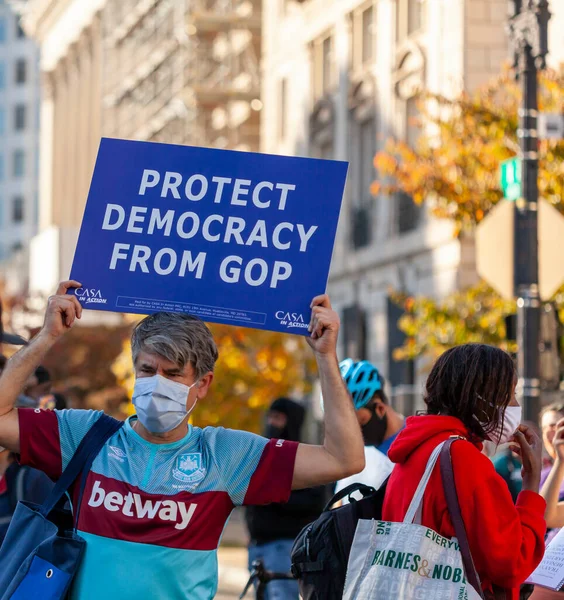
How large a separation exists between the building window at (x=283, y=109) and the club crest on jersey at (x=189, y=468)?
37.6 m

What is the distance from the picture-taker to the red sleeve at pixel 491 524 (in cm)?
466

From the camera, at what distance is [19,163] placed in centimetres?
12712

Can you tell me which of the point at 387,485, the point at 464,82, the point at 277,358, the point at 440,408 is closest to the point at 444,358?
the point at 440,408

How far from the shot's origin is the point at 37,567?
4594 mm

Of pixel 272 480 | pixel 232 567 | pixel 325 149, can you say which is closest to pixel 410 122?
pixel 325 149

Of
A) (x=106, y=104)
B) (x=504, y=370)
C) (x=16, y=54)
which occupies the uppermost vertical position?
(x=16, y=54)

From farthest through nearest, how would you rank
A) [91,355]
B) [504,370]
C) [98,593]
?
1. [91,355]
2. [504,370]
3. [98,593]

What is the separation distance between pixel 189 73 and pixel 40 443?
5138 cm

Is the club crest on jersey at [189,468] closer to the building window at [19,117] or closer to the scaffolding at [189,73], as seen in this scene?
the scaffolding at [189,73]

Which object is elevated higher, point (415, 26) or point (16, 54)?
point (16, 54)

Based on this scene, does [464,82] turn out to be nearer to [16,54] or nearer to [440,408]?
[440,408]

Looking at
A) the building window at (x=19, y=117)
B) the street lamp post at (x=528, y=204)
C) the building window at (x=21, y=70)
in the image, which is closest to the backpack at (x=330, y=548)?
the street lamp post at (x=528, y=204)

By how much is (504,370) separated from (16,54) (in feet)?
423

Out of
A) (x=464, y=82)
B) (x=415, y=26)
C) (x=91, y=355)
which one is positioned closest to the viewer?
(x=464, y=82)
